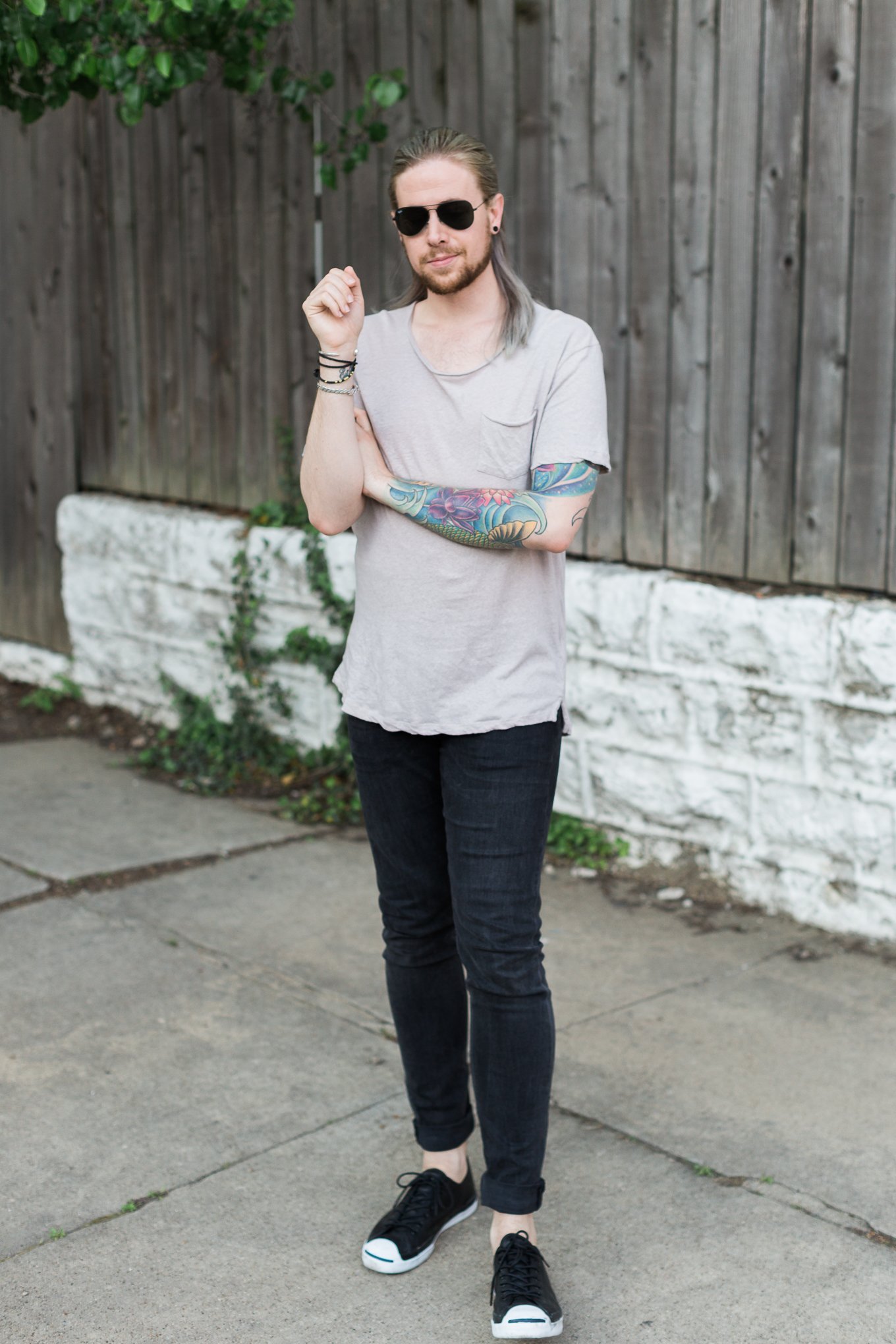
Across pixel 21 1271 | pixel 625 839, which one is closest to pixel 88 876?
pixel 625 839

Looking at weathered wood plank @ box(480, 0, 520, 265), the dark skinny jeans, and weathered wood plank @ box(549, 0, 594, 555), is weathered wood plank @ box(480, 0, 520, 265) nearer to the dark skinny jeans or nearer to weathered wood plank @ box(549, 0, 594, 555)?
weathered wood plank @ box(549, 0, 594, 555)

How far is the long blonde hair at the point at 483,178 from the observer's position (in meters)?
2.57

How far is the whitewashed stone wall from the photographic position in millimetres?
4125

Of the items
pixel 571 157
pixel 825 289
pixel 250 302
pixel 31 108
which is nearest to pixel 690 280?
pixel 825 289

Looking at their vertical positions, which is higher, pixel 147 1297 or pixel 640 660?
pixel 640 660

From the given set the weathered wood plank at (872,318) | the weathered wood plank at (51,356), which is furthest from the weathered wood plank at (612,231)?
the weathered wood plank at (51,356)

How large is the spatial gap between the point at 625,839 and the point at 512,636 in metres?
2.29

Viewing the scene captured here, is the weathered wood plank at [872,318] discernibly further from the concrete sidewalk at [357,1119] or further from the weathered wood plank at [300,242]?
the weathered wood plank at [300,242]

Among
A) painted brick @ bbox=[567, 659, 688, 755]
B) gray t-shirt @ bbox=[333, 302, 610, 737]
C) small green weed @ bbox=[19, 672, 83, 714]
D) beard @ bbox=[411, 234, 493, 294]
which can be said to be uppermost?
beard @ bbox=[411, 234, 493, 294]

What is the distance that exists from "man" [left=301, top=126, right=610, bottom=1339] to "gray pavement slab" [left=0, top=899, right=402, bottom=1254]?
63 cm

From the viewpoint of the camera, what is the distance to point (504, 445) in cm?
261

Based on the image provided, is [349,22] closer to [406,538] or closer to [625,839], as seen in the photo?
[625,839]

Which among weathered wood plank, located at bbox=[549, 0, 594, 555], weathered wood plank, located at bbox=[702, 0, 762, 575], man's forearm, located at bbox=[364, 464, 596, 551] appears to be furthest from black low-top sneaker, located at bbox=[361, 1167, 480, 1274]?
weathered wood plank, located at bbox=[549, 0, 594, 555]

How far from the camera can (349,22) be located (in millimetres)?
5301
